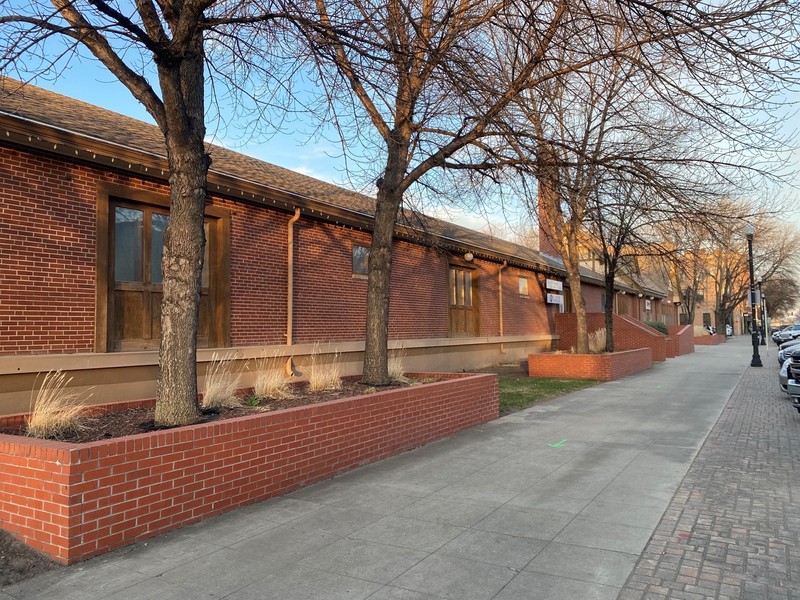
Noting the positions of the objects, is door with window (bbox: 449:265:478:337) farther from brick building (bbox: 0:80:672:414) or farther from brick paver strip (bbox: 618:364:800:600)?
brick paver strip (bbox: 618:364:800:600)

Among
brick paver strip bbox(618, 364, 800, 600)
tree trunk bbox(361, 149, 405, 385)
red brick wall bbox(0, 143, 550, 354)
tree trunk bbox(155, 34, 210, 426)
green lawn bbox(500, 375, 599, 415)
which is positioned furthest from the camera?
green lawn bbox(500, 375, 599, 415)

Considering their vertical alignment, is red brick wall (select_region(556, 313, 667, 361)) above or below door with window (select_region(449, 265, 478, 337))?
below

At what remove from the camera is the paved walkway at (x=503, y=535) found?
3.74 m

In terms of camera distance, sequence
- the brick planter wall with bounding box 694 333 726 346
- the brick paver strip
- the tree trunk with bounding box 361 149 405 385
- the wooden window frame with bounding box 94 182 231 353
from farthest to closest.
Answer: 1. the brick planter wall with bounding box 694 333 726 346
2. the tree trunk with bounding box 361 149 405 385
3. the wooden window frame with bounding box 94 182 231 353
4. the brick paver strip

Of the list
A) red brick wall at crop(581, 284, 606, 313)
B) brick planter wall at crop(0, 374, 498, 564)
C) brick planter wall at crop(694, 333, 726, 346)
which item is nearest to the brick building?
brick planter wall at crop(0, 374, 498, 564)

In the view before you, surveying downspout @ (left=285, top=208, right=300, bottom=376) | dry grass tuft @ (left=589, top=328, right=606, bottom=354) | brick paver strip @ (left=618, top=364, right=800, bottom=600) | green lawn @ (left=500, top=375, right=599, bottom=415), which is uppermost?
downspout @ (left=285, top=208, right=300, bottom=376)

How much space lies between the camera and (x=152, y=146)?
9.69 m

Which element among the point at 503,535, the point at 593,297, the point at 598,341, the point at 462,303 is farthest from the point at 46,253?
the point at 593,297

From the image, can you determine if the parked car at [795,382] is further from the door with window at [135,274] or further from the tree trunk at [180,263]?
the door with window at [135,274]

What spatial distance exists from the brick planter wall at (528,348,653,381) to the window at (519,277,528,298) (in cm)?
528

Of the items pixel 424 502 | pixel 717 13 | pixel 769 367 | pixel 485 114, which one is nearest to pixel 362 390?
pixel 424 502

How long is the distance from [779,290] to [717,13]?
82521mm

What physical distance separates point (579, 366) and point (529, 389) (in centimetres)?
332

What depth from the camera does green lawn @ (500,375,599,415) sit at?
12.0m
